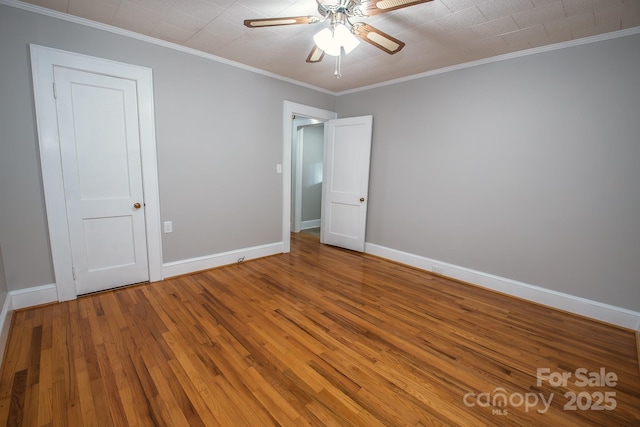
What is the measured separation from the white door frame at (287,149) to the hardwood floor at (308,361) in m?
1.39

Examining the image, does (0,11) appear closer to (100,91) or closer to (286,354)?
(100,91)

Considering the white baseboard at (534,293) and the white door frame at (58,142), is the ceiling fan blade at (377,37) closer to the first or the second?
the white door frame at (58,142)

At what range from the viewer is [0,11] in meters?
2.11

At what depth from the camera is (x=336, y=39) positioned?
1.82 m

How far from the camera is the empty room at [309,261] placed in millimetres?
1685

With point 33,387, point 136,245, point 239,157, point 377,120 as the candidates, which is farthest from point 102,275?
point 377,120

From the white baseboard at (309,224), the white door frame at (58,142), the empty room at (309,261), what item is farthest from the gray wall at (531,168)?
the white door frame at (58,142)

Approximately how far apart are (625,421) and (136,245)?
4075 mm

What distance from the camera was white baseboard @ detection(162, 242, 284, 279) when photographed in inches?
126

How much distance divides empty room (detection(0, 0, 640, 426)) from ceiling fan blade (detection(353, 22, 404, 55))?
0.08 ft

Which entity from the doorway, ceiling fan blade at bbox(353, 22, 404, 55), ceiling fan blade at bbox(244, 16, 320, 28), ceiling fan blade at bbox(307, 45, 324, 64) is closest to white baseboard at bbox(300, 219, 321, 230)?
the doorway

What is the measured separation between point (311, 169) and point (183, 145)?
10.3 feet

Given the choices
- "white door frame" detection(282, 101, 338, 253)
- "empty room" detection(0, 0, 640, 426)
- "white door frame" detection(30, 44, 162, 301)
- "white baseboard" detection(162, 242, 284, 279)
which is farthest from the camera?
"white door frame" detection(282, 101, 338, 253)

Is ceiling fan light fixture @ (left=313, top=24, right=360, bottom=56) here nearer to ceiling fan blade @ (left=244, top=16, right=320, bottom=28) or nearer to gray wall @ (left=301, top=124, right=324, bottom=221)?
ceiling fan blade @ (left=244, top=16, right=320, bottom=28)
